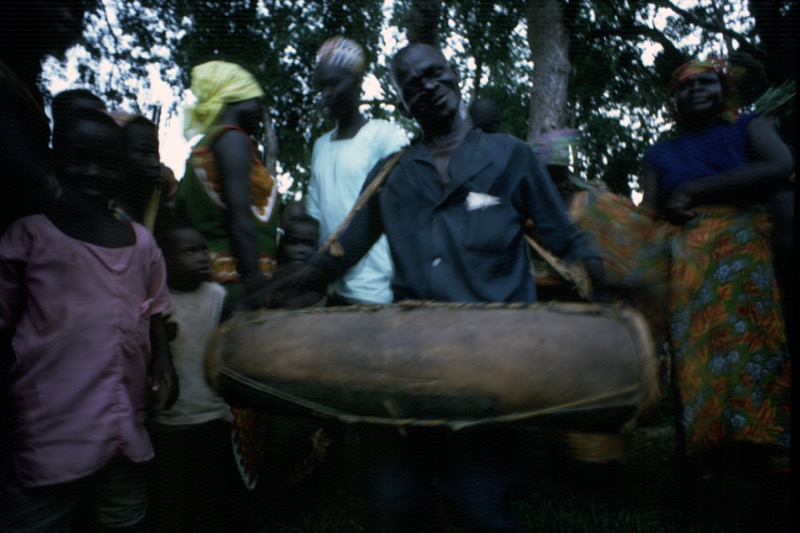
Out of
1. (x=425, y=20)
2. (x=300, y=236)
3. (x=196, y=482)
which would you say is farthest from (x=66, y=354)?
(x=425, y=20)

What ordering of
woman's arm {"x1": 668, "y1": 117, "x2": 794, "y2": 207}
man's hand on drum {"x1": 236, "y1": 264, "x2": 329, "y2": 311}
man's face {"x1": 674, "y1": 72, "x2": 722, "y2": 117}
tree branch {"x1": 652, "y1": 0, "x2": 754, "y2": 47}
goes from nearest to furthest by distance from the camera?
man's hand on drum {"x1": 236, "y1": 264, "x2": 329, "y2": 311}, woman's arm {"x1": 668, "y1": 117, "x2": 794, "y2": 207}, man's face {"x1": 674, "y1": 72, "x2": 722, "y2": 117}, tree branch {"x1": 652, "y1": 0, "x2": 754, "y2": 47}

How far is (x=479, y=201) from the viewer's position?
→ 1.78m

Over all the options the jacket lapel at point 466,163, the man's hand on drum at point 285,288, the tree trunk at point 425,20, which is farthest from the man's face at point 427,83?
the tree trunk at point 425,20

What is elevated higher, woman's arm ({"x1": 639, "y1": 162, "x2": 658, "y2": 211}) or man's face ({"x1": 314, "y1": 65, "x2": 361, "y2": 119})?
man's face ({"x1": 314, "y1": 65, "x2": 361, "y2": 119})

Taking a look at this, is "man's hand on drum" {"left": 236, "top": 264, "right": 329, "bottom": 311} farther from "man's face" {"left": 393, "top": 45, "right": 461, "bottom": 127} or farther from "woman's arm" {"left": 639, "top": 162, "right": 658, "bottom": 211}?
"woman's arm" {"left": 639, "top": 162, "right": 658, "bottom": 211}

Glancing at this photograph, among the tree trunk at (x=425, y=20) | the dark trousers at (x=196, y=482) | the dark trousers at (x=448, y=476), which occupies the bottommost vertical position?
the dark trousers at (x=196, y=482)

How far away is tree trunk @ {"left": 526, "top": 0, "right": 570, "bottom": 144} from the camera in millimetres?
6648

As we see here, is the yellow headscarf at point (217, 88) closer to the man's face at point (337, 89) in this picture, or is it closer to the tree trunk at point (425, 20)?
the man's face at point (337, 89)

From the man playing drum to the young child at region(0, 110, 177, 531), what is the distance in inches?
21.1

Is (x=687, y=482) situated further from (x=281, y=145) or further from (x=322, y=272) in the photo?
(x=281, y=145)

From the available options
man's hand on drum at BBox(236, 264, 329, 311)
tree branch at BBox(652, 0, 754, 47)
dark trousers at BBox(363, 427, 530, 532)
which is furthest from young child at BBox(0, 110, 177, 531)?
tree branch at BBox(652, 0, 754, 47)

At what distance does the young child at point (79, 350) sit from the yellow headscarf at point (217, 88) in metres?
0.46

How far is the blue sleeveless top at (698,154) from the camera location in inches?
101

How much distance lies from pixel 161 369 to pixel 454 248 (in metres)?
1.13
